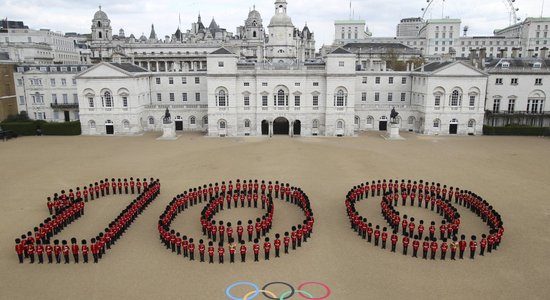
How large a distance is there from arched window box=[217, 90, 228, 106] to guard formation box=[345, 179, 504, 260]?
2934 centimetres

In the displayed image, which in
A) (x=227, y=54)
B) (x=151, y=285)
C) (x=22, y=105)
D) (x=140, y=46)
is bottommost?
(x=151, y=285)

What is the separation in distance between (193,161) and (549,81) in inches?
1902

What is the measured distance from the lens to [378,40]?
412 feet

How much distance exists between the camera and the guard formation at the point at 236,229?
1964 centimetres

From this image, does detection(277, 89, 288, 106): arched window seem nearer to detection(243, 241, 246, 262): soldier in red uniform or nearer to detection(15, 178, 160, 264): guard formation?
detection(15, 178, 160, 264): guard formation

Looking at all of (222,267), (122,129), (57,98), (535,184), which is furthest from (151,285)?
(57,98)

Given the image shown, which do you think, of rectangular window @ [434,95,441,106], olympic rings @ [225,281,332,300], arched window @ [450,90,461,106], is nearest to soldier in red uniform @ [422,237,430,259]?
olympic rings @ [225,281,332,300]

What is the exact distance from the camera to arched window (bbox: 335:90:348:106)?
54.7m

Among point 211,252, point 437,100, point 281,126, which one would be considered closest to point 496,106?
point 437,100

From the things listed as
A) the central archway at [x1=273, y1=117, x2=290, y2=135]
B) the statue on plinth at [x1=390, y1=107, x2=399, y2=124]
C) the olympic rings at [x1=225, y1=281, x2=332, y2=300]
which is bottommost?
the olympic rings at [x1=225, y1=281, x2=332, y2=300]

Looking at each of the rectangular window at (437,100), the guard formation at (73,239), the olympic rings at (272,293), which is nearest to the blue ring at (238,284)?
the olympic rings at (272,293)

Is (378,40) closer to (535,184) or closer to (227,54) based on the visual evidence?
(227,54)

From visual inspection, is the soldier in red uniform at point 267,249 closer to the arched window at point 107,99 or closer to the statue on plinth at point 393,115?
the statue on plinth at point 393,115

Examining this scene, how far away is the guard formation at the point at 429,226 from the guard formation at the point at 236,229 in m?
3.55
